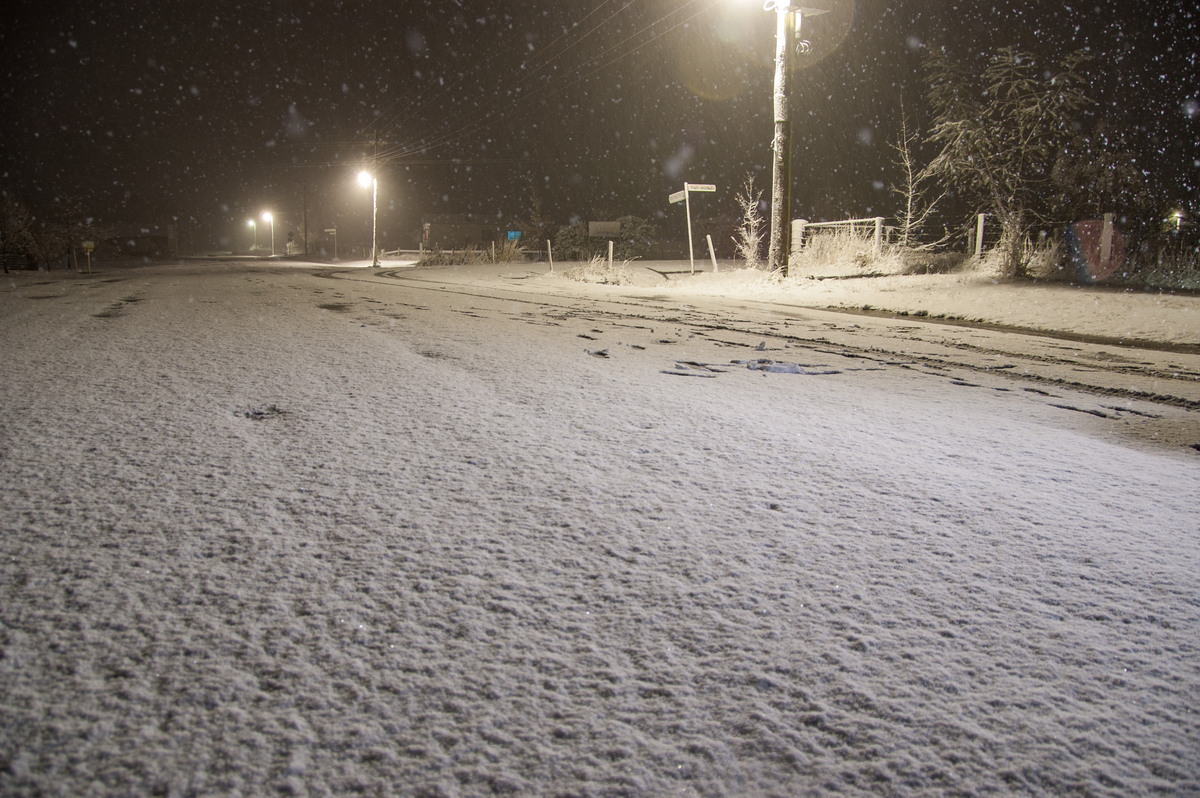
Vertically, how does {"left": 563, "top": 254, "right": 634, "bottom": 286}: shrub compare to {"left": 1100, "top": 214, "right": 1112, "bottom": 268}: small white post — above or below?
below

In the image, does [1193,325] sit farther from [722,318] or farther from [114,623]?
[114,623]

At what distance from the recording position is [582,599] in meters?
1.77

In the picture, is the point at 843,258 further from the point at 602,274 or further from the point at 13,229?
the point at 13,229

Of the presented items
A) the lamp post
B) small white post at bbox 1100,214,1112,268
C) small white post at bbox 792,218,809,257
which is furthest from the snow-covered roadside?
small white post at bbox 792,218,809,257

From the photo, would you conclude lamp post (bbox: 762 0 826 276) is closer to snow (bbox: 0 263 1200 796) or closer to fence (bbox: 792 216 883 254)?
fence (bbox: 792 216 883 254)

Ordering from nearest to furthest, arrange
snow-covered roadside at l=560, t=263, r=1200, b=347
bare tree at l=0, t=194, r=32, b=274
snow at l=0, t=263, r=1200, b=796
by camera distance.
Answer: snow at l=0, t=263, r=1200, b=796 → snow-covered roadside at l=560, t=263, r=1200, b=347 → bare tree at l=0, t=194, r=32, b=274

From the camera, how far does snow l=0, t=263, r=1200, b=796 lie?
4.10 feet

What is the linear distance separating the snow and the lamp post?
479 inches

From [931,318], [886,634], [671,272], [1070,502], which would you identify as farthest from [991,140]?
[886,634]

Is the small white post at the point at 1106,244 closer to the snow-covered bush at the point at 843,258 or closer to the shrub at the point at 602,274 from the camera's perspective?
the snow-covered bush at the point at 843,258

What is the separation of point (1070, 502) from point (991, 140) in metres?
19.7

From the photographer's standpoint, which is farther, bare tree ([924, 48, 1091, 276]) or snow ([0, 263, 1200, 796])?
bare tree ([924, 48, 1091, 276])

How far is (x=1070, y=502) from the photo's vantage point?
259 centimetres

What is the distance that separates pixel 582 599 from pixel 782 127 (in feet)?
51.9
